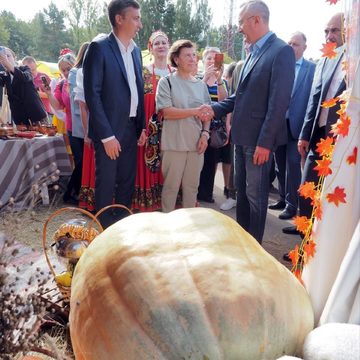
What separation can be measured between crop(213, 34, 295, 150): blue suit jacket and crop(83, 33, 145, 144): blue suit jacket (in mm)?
929

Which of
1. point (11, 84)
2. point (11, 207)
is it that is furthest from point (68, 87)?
point (11, 207)

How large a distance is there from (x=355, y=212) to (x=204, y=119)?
2.60 metres

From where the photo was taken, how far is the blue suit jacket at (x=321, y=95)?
9.93 ft

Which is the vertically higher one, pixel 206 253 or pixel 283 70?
pixel 283 70

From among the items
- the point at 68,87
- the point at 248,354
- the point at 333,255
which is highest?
the point at 68,87

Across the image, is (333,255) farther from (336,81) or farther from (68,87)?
(68,87)

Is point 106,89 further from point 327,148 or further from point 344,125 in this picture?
point 344,125

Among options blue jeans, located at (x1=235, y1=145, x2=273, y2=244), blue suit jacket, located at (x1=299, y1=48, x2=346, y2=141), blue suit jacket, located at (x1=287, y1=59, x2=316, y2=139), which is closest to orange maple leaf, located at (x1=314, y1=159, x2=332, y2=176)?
blue jeans, located at (x1=235, y1=145, x2=273, y2=244)

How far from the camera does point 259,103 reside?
115 inches

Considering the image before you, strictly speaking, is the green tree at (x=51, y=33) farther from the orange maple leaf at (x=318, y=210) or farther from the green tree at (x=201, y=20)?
the orange maple leaf at (x=318, y=210)

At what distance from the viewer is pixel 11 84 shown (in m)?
5.09

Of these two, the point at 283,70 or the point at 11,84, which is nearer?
the point at 283,70

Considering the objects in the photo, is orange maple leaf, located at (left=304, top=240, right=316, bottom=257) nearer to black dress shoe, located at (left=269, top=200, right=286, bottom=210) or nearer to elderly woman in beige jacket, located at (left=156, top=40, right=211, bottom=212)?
elderly woman in beige jacket, located at (left=156, top=40, right=211, bottom=212)

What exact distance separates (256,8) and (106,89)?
1276 millimetres
